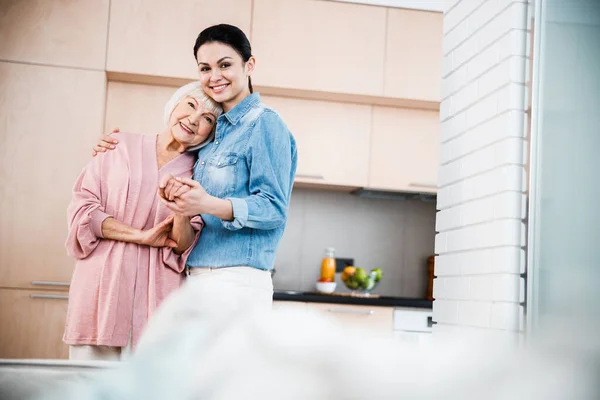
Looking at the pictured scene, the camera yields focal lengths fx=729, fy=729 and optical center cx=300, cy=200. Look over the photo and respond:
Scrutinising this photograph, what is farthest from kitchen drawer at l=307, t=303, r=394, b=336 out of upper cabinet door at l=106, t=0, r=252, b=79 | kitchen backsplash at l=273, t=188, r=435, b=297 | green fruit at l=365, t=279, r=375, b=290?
upper cabinet door at l=106, t=0, r=252, b=79

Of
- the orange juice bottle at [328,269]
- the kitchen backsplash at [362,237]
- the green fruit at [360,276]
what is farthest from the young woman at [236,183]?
the kitchen backsplash at [362,237]

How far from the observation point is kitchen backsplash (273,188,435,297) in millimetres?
4434

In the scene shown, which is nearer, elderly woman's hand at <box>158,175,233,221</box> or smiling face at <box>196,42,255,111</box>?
elderly woman's hand at <box>158,175,233,221</box>

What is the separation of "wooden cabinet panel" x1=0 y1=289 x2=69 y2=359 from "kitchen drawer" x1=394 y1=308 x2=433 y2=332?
168 centimetres

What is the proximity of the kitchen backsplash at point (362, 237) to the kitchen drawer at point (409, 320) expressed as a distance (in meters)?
0.62

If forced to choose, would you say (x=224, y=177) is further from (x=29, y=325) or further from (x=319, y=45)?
(x=319, y=45)

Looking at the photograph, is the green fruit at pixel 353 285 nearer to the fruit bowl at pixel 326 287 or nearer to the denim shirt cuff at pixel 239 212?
the fruit bowl at pixel 326 287

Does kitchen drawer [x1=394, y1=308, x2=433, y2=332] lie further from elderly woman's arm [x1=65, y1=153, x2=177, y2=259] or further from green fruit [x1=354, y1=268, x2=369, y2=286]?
elderly woman's arm [x1=65, y1=153, x2=177, y2=259]

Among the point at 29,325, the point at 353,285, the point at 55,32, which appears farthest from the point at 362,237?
the point at 55,32

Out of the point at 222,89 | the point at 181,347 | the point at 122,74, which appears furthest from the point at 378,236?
the point at 181,347

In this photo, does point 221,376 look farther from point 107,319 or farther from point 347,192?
A: point 347,192

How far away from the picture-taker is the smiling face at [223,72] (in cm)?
207

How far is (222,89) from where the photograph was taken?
208 cm

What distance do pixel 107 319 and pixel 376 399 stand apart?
1788mm
